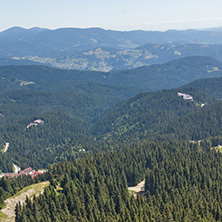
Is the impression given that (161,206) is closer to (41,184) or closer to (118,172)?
(118,172)

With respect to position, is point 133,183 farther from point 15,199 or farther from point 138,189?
point 15,199

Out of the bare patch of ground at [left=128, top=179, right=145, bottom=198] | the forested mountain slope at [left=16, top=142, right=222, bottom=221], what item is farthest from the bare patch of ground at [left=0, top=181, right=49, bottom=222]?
the bare patch of ground at [left=128, top=179, right=145, bottom=198]

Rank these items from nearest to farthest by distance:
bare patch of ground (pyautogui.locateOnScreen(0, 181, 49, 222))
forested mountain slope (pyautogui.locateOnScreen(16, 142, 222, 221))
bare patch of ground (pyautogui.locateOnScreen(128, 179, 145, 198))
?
bare patch of ground (pyautogui.locateOnScreen(0, 181, 49, 222)), forested mountain slope (pyautogui.locateOnScreen(16, 142, 222, 221)), bare patch of ground (pyautogui.locateOnScreen(128, 179, 145, 198))

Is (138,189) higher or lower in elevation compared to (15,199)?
lower

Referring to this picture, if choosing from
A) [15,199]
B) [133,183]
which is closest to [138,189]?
[133,183]

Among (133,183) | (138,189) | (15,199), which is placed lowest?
(138,189)

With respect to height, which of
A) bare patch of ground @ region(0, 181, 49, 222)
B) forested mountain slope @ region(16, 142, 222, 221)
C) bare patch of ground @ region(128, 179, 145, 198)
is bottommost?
bare patch of ground @ region(128, 179, 145, 198)

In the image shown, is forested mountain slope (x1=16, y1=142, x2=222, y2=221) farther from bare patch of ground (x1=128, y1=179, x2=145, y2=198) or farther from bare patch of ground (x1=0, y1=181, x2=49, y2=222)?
bare patch of ground (x1=0, y1=181, x2=49, y2=222)

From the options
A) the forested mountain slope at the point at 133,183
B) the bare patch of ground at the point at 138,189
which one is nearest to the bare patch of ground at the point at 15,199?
the forested mountain slope at the point at 133,183
